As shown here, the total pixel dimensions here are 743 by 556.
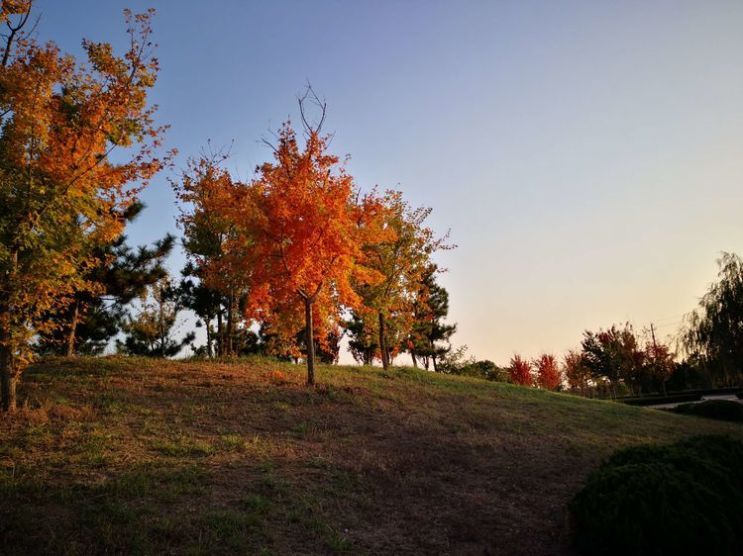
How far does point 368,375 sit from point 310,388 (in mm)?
5702

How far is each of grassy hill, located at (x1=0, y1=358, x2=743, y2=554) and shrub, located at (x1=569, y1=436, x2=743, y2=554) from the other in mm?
887

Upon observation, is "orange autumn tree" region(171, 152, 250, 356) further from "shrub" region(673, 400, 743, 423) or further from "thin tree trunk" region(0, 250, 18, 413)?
"shrub" region(673, 400, 743, 423)

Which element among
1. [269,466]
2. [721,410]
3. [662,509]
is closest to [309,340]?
[269,466]

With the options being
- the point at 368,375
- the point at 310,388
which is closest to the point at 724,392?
the point at 368,375

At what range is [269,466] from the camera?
8875 millimetres

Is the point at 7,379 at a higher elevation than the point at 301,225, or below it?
below

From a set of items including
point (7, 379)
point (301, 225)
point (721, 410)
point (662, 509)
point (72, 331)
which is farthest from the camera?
point (721, 410)

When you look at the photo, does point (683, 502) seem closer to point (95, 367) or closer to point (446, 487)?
point (446, 487)

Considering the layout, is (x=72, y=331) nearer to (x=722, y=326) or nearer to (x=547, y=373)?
(x=722, y=326)

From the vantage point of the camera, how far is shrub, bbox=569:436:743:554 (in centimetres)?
573

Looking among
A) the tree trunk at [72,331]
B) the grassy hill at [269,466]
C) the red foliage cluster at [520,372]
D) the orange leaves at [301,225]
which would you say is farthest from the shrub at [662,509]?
the red foliage cluster at [520,372]

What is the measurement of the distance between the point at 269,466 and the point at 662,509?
6.44 m

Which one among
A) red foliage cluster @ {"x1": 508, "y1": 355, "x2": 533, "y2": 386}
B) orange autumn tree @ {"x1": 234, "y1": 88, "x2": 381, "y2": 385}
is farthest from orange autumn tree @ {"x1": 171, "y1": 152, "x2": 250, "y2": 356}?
red foliage cluster @ {"x1": 508, "y1": 355, "x2": 533, "y2": 386}

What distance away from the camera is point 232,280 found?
62.1 feet
